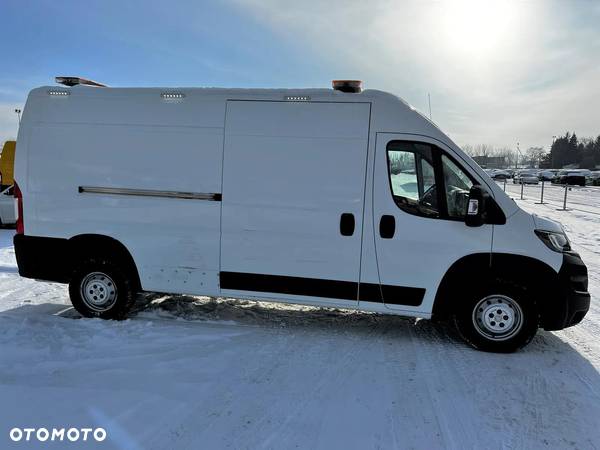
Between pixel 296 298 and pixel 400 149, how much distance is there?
6.25ft

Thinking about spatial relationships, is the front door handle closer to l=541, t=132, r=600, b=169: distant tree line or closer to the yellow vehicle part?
the yellow vehicle part

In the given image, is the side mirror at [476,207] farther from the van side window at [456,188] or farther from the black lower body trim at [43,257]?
the black lower body trim at [43,257]

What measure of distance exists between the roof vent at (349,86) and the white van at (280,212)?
11 mm

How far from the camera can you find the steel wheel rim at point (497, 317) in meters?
4.69

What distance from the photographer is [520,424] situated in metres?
3.42

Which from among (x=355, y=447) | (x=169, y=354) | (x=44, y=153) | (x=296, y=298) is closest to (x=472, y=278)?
(x=296, y=298)

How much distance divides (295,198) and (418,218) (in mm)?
1270

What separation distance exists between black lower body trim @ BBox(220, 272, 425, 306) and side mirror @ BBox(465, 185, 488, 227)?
860mm

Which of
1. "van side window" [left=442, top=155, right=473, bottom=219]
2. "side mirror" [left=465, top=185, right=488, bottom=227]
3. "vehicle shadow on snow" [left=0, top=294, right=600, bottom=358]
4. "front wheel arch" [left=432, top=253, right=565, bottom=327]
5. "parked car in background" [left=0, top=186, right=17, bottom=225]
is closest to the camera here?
"side mirror" [left=465, top=185, right=488, bottom=227]

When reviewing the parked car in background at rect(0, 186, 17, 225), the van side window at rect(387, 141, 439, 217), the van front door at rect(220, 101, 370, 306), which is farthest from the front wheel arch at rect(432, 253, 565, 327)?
the parked car in background at rect(0, 186, 17, 225)

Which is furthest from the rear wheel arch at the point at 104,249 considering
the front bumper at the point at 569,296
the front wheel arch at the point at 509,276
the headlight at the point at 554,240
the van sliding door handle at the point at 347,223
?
the front bumper at the point at 569,296

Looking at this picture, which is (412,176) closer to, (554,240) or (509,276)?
(509,276)

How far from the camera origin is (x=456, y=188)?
469 cm

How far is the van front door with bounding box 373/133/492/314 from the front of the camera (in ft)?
15.3
